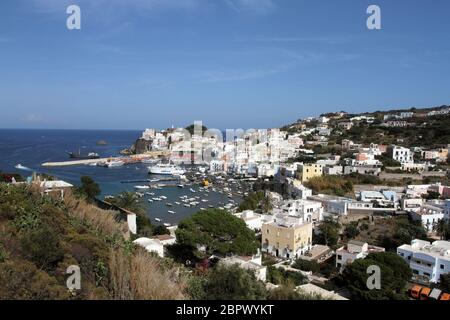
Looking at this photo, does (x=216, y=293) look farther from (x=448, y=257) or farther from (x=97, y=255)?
(x=448, y=257)

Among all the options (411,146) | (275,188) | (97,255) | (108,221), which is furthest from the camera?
(411,146)

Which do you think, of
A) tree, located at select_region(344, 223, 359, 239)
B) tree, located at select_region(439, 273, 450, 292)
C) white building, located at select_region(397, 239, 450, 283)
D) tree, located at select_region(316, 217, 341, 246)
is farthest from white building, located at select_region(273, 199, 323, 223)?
tree, located at select_region(439, 273, 450, 292)

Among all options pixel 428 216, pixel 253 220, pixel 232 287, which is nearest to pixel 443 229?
pixel 428 216

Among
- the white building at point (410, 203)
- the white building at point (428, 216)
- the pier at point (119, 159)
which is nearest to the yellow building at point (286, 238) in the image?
the white building at point (428, 216)

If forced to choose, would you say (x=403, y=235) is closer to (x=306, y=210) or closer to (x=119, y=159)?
(x=306, y=210)

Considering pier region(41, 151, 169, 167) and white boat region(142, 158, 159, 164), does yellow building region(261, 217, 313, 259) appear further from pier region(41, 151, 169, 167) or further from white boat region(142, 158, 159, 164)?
white boat region(142, 158, 159, 164)

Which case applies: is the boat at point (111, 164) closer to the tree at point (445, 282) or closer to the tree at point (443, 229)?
the tree at point (443, 229)
